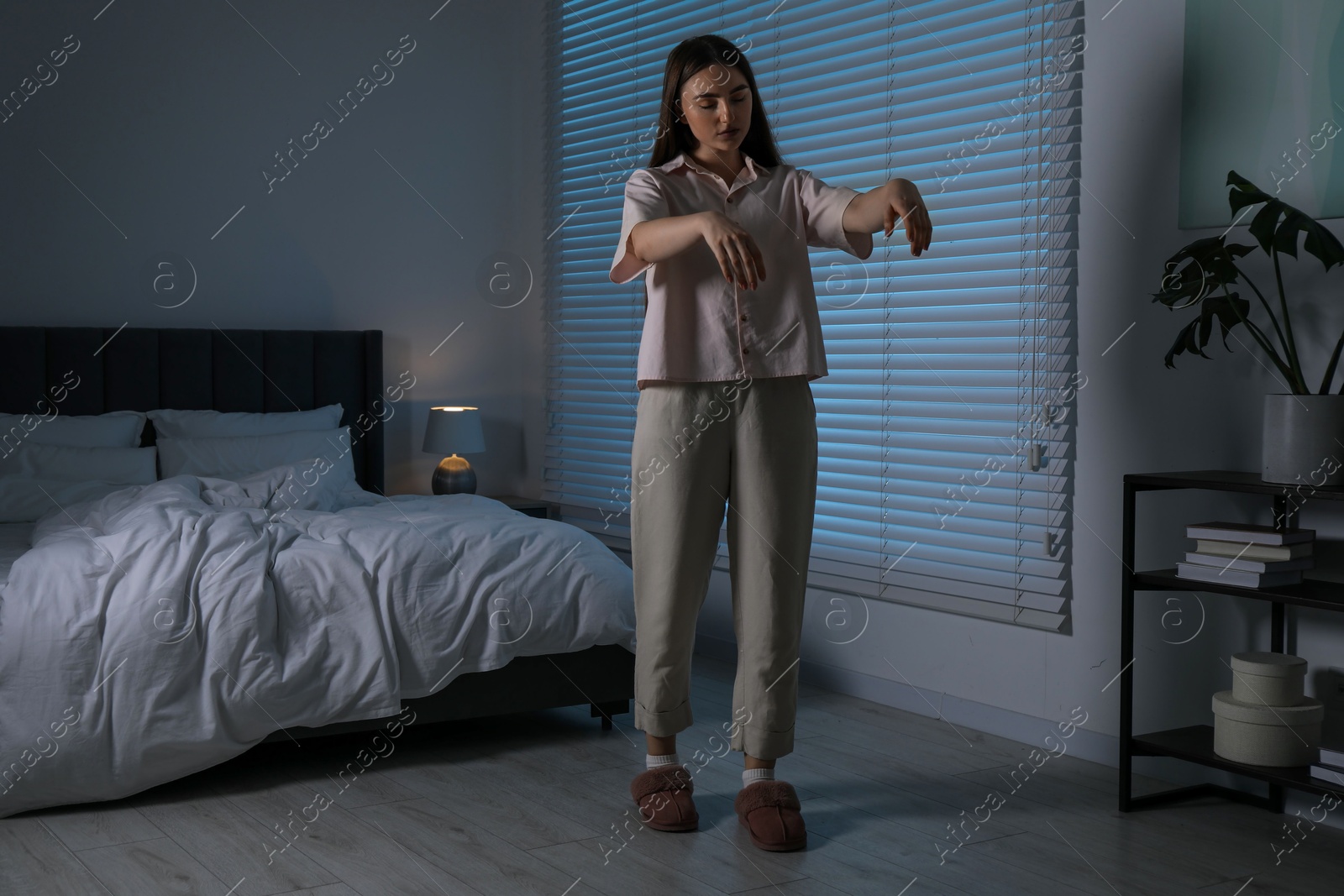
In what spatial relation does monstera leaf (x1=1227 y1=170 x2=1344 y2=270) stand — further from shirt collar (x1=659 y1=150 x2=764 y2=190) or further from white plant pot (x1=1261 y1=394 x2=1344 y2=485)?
shirt collar (x1=659 y1=150 x2=764 y2=190)

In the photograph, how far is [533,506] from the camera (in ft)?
16.5

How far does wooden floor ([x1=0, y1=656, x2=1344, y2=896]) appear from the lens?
7.68 ft

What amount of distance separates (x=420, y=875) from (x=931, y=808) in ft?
3.85

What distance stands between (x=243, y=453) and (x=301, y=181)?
130 cm

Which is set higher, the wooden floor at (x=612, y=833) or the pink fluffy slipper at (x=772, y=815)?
the pink fluffy slipper at (x=772, y=815)

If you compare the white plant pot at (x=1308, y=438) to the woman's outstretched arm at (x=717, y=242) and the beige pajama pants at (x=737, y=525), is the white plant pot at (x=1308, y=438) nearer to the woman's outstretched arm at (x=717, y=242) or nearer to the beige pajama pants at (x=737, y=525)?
the beige pajama pants at (x=737, y=525)

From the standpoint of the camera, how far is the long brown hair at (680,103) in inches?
98.9

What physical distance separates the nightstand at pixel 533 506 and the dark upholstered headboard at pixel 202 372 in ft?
1.87

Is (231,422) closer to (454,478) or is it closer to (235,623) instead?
(454,478)

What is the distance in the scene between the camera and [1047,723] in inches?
130

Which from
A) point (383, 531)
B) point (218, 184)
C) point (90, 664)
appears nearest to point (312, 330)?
point (218, 184)

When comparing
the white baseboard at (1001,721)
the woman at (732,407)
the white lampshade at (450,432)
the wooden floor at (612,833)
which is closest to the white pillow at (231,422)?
the white lampshade at (450,432)

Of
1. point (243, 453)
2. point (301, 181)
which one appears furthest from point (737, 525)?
point (301, 181)

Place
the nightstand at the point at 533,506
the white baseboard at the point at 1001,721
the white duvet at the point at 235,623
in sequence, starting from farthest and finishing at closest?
the nightstand at the point at 533,506 < the white baseboard at the point at 1001,721 < the white duvet at the point at 235,623
